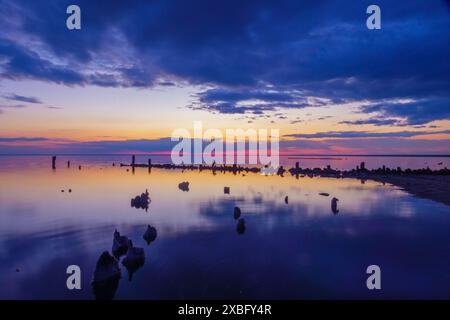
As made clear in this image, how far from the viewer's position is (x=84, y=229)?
2278cm

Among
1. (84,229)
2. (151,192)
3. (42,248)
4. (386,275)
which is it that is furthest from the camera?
(151,192)

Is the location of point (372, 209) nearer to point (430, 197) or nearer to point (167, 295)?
point (430, 197)

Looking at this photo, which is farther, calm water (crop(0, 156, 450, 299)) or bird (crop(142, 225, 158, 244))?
bird (crop(142, 225, 158, 244))

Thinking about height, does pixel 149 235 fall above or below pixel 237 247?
above

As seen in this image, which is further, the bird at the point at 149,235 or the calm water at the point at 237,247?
the bird at the point at 149,235

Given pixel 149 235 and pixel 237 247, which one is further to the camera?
pixel 149 235

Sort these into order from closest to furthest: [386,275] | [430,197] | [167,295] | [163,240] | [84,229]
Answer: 1. [167,295]
2. [386,275]
3. [163,240]
4. [84,229]
5. [430,197]

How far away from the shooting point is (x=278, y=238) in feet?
67.3

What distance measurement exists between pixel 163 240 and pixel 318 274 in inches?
369

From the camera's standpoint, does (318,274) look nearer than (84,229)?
Yes

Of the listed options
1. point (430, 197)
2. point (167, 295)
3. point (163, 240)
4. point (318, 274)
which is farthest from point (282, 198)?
point (167, 295)

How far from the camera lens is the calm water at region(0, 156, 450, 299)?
42.5 ft

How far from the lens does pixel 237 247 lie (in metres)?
18.4

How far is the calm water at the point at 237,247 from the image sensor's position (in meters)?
13.0
